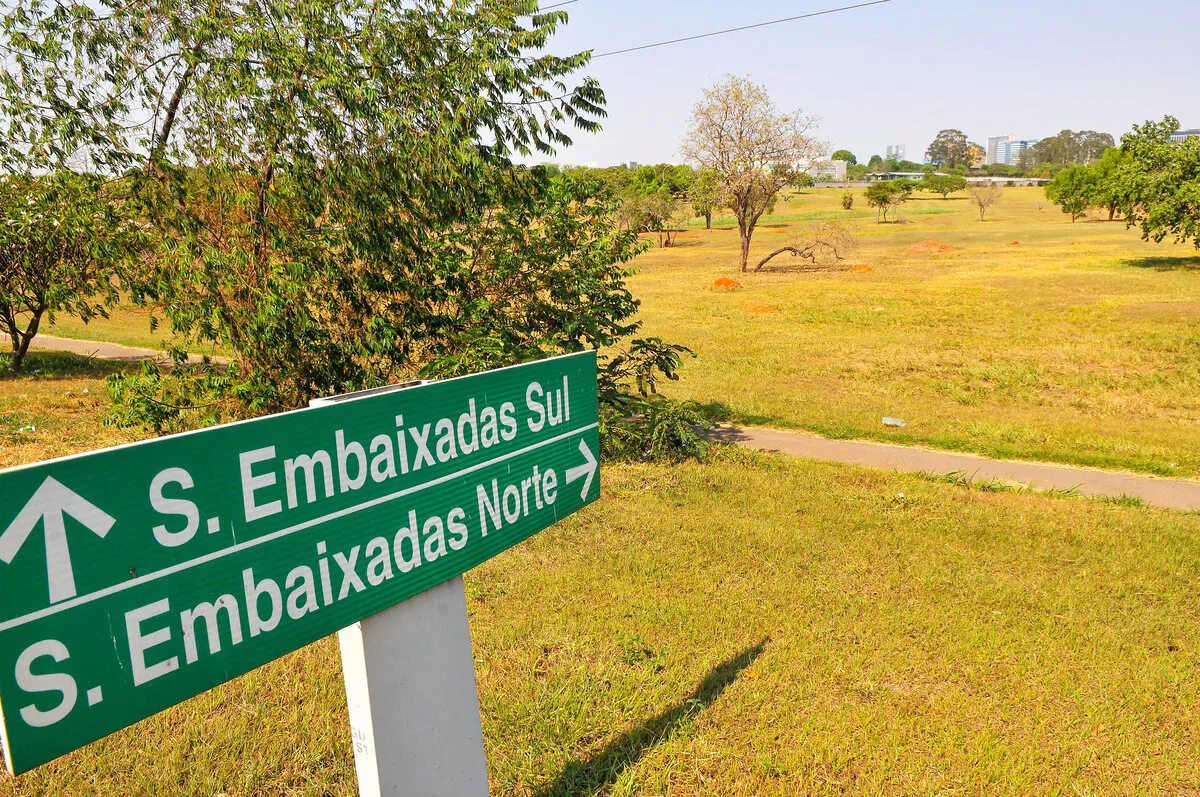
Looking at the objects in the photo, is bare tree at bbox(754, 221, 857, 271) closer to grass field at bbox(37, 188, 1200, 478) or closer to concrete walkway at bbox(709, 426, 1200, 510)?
grass field at bbox(37, 188, 1200, 478)

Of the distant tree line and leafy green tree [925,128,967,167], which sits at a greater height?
leafy green tree [925,128,967,167]

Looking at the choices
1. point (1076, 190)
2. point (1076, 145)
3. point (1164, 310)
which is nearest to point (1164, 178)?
point (1164, 310)

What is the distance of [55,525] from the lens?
4.78 ft

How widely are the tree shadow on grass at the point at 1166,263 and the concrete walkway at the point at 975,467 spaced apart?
29586 mm

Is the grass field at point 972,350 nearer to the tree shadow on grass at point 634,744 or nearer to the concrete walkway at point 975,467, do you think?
the concrete walkway at point 975,467

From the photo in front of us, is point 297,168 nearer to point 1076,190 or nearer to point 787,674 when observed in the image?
point 787,674

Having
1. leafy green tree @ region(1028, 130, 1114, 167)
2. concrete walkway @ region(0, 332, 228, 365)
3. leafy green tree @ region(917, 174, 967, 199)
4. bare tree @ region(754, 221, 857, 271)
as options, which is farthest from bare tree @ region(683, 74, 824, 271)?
leafy green tree @ region(1028, 130, 1114, 167)

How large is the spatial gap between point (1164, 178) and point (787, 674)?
1398 inches

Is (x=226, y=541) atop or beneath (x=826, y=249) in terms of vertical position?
atop

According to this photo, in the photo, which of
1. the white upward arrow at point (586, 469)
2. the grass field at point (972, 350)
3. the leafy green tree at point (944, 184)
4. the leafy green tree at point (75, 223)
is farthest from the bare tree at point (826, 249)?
the leafy green tree at point (944, 184)

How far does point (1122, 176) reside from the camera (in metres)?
32.8

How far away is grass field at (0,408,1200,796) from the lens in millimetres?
3479

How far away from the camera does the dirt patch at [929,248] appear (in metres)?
44.7

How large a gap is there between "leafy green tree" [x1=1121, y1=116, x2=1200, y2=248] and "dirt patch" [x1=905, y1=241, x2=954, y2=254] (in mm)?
11487
